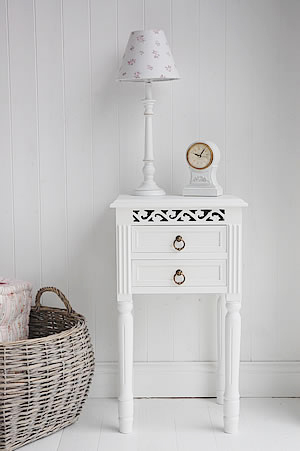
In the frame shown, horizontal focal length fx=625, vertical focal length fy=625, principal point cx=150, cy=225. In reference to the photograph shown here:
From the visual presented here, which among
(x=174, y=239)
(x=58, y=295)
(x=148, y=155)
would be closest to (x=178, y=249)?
(x=174, y=239)

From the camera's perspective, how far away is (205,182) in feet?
7.86

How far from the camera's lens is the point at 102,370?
271 cm

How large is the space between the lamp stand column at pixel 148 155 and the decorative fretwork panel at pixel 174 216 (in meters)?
0.19

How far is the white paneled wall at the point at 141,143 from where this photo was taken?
2.59m

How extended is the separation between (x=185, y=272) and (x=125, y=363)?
0.41m

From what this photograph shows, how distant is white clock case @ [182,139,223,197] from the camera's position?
2.38 m

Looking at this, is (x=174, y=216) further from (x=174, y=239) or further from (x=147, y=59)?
(x=147, y=59)

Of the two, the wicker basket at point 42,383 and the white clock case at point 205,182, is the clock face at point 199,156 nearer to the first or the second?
the white clock case at point 205,182

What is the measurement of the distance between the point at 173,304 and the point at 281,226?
22.5 inches

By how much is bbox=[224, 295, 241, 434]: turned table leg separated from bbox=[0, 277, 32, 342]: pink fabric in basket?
77 cm

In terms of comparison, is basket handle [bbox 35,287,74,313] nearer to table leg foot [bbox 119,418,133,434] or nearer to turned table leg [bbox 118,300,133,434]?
turned table leg [bbox 118,300,133,434]

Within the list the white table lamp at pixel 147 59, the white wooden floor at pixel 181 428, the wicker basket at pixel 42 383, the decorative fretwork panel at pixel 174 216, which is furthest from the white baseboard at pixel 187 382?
the white table lamp at pixel 147 59

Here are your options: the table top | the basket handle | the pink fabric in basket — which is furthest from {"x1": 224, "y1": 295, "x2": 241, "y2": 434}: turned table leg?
the pink fabric in basket

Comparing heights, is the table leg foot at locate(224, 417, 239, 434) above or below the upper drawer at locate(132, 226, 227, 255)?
below
